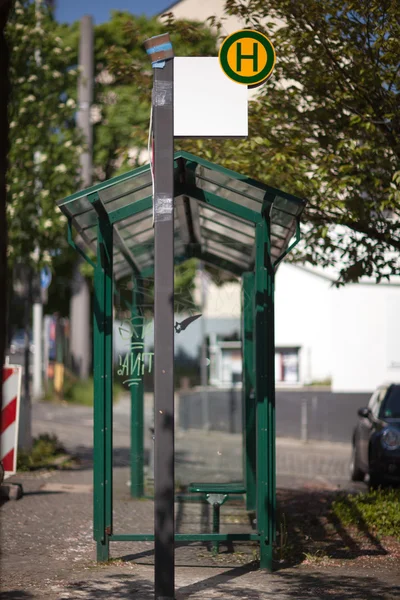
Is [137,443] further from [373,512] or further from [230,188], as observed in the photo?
[230,188]

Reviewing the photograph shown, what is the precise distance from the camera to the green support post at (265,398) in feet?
24.4

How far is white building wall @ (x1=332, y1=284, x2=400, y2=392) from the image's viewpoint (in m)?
20.9

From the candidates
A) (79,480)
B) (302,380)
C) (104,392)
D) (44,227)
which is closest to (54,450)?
(79,480)

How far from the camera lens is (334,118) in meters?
9.70

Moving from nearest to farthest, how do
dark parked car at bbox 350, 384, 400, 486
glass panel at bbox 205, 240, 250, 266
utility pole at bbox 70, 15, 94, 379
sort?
glass panel at bbox 205, 240, 250, 266
dark parked car at bbox 350, 384, 400, 486
utility pole at bbox 70, 15, 94, 379

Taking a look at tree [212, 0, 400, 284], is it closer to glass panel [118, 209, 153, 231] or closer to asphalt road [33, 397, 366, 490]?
glass panel [118, 209, 153, 231]

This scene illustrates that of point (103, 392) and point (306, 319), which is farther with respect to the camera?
point (306, 319)

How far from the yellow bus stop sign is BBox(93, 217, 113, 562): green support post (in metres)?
2.01

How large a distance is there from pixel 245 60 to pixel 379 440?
7163mm

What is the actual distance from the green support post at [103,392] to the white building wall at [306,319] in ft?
55.2

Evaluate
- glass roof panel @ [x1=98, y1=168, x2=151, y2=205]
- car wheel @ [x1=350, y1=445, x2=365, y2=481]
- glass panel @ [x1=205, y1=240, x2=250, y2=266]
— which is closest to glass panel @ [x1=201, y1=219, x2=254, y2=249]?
glass panel @ [x1=205, y1=240, x2=250, y2=266]

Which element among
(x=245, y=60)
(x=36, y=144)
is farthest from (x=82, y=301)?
(x=245, y=60)

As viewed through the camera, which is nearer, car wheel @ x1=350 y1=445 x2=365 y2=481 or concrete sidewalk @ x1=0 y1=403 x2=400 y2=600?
concrete sidewalk @ x1=0 y1=403 x2=400 y2=600

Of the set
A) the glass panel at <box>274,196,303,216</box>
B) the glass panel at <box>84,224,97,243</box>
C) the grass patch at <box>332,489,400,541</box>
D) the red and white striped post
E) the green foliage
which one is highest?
the green foliage
